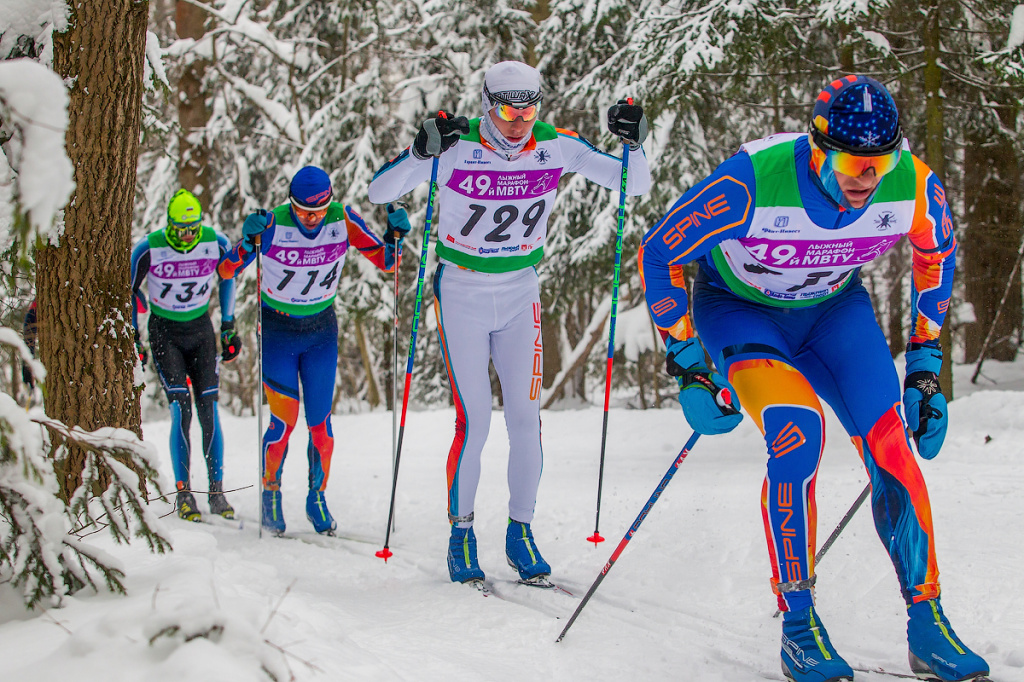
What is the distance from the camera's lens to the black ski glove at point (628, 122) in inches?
164

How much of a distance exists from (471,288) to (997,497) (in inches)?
135

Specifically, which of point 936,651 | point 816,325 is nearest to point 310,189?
point 816,325

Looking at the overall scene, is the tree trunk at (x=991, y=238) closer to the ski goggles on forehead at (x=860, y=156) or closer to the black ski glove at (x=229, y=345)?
the ski goggles on forehead at (x=860, y=156)

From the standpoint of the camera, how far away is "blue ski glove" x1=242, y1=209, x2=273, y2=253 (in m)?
5.30

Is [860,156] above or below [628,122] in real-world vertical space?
below

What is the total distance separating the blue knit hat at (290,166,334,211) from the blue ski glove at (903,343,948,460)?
140 inches

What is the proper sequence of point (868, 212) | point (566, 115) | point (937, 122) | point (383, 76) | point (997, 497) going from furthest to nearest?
point (383, 76), point (566, 115), point (937, 122), point (997, 497), point (868, 212)

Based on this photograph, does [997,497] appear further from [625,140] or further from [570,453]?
[570,453]

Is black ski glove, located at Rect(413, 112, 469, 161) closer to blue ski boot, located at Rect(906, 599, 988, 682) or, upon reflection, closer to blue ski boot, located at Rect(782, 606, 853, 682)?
blue ski boot, located at Rect(782, 606, 853, 682)

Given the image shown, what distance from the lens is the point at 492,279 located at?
415cm

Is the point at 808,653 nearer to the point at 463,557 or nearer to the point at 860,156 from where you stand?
the point at 860,156

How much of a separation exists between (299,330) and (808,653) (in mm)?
3832

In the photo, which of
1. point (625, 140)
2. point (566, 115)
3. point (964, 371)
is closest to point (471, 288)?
point (625, 140)

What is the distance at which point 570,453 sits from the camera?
27.2 ft
